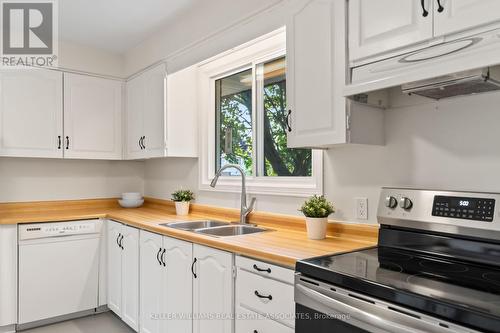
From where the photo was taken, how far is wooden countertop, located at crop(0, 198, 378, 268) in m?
1.62

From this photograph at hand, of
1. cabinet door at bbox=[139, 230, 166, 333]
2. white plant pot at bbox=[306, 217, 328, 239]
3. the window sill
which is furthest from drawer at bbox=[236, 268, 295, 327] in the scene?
cabinet door at bbox=[139, 230, 166, 333]

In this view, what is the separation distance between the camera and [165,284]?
232cm

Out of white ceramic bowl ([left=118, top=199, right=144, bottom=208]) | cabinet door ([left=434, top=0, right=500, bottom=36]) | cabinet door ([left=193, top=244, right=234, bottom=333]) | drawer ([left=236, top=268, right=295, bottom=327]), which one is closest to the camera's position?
cabinet door ([left=434, top=0, right=500, bottom=36])

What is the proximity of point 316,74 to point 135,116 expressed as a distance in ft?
7.61

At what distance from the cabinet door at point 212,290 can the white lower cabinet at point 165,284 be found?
0.25ft

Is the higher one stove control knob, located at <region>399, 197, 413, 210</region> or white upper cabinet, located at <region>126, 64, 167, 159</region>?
white upper cabinet, located at <region>126, 64, 167, 159</region>

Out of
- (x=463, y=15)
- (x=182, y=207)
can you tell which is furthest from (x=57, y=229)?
(x=463, y=15)

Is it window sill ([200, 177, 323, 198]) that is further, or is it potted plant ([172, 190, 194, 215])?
potted plant ([172, 190, 194, 215])

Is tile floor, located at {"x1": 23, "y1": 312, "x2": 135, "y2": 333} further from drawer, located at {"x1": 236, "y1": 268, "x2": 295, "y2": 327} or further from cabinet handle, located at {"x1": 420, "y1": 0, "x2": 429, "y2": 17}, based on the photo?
cabinet handle, located at {"x1": 420, "y1": 0, "x2": 429, "y2": 17}

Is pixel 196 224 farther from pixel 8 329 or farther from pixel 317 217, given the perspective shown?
pixel 8 329

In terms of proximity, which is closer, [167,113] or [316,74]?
[316,74]

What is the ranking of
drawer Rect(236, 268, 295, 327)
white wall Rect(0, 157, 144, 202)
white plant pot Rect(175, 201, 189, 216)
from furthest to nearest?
1. white wall Rect(0, 157, 144, 202)
2. white plant pot Rect(175, 201, 189, 216)
3. drawer Rect(236, 268, 295, 327)

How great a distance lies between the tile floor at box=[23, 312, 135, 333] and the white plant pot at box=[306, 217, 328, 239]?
6.17 feet

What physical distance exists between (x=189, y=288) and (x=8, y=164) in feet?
7.86
